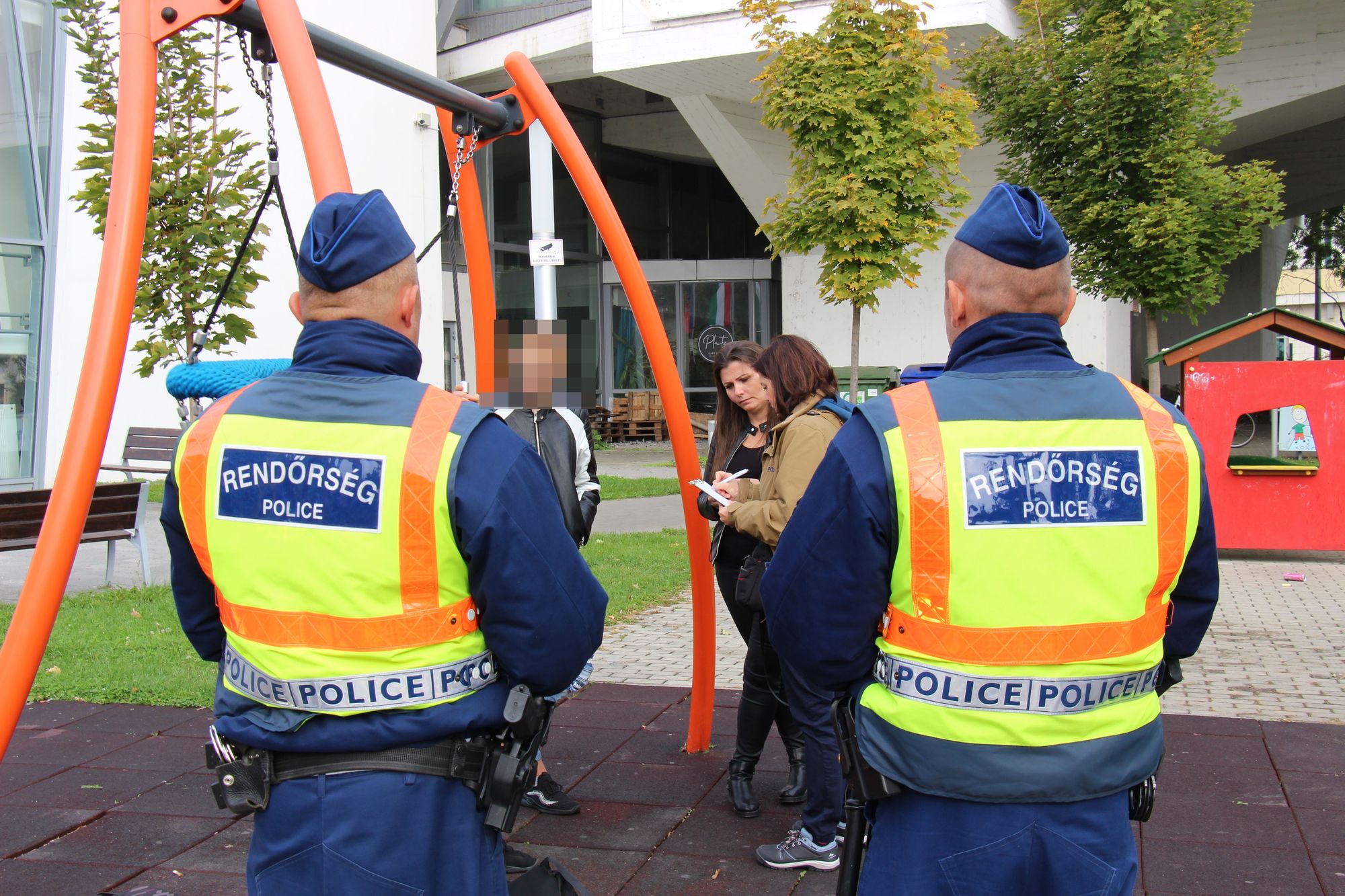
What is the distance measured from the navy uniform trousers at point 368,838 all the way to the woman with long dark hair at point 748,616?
83.4 inches

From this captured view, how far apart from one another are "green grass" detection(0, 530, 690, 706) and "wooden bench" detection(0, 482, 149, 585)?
1.47ft

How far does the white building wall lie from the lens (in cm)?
1623

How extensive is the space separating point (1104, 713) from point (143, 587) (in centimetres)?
864

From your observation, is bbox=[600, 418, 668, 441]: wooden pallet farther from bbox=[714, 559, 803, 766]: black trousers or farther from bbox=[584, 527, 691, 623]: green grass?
bbox=[714, 559, 803, 766]: black trousers

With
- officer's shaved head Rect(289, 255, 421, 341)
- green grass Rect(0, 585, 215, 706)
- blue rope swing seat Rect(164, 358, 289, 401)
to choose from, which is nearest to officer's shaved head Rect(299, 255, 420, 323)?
officer's shaved head Rect(289, 255, 421, 341)

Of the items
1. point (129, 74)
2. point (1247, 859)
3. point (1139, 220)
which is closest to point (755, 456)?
point (1247, 859)

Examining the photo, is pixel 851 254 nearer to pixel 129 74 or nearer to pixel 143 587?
pixel 143 587

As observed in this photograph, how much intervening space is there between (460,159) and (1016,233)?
3037mm

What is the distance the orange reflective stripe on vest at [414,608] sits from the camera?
6.88ft

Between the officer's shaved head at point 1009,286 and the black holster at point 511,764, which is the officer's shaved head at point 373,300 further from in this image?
the officer's shaved head at point 1009,286

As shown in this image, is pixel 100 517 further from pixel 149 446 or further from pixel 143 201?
pixel 143 201

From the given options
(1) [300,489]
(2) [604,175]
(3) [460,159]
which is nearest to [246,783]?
(1) [300,489]

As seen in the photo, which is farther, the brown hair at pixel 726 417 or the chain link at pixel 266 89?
the brown hair at pixel 726 417

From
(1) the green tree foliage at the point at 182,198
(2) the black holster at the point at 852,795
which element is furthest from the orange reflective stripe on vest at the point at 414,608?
(1) the green tree foliage at the point at 182,198
